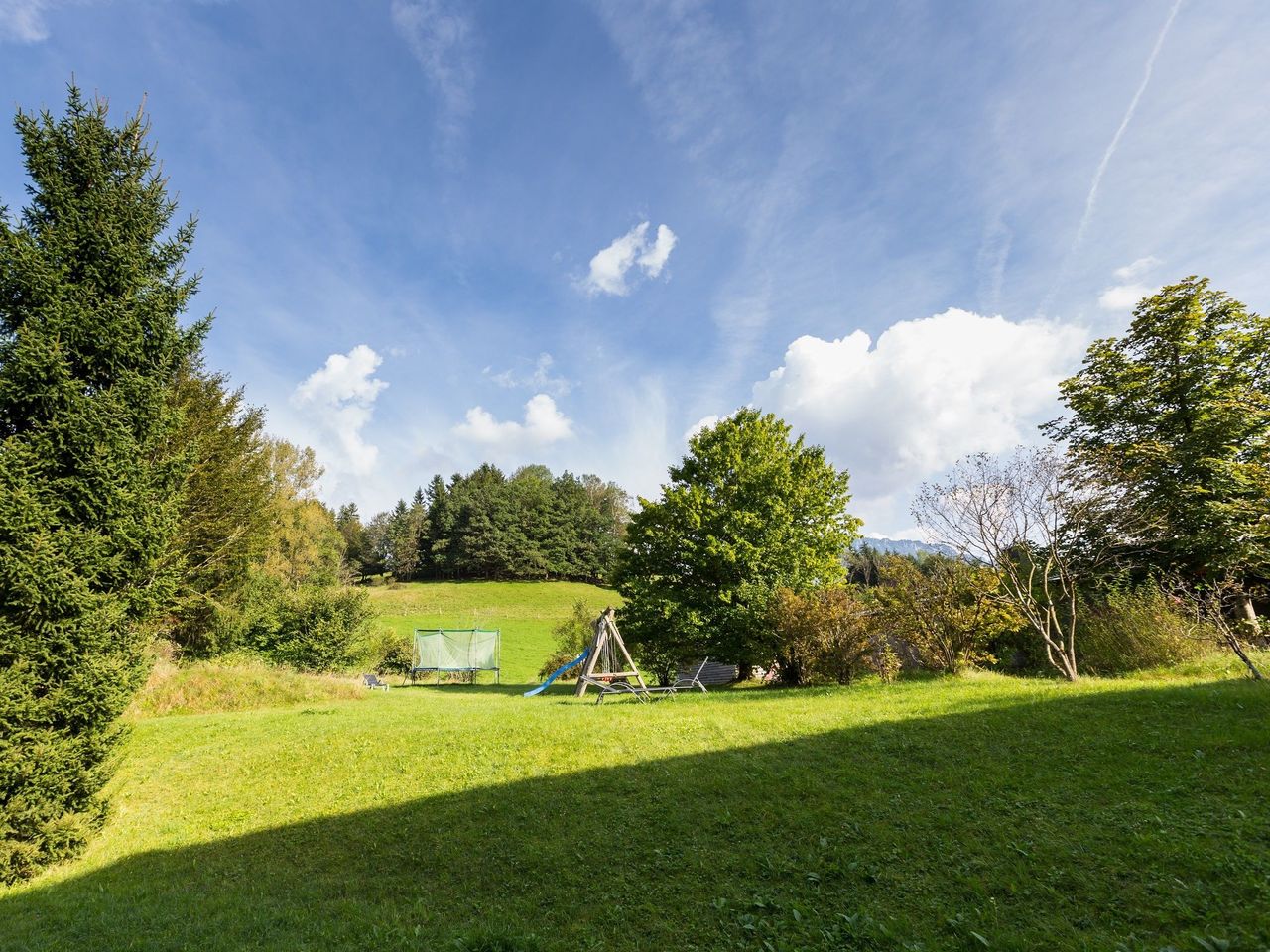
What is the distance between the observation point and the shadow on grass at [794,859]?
13.1ft

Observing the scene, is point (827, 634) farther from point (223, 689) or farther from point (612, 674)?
point (223, 689)

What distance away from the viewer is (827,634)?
15.3 m

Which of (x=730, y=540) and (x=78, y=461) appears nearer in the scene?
(x=78, y=461)

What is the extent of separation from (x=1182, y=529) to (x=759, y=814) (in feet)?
60.1

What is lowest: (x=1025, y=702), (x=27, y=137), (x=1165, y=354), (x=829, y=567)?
(x=1025, y=702)

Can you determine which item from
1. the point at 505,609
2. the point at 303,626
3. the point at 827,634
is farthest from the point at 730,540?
the point at 505,609

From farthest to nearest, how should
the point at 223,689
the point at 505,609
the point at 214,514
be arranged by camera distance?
the point at 505,609 < the point at 214,514 < the point at 223,689

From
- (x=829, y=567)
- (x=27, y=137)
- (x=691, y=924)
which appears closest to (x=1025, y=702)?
(x=691, y=924)

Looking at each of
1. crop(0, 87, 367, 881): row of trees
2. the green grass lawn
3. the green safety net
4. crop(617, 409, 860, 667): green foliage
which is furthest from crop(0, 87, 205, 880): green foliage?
the green grass lawn

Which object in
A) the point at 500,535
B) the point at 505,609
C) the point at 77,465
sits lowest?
the point at 77,465

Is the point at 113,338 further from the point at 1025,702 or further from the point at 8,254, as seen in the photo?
the point at 1025,702

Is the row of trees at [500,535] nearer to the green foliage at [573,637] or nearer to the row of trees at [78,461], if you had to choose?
the green foliage at [573,637]

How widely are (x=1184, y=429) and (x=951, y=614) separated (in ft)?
40.2

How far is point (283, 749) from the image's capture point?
10.6 metres
